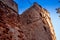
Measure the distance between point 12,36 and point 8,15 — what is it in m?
0.86

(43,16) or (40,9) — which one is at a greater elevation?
(40,9)

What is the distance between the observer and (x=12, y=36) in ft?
13.2

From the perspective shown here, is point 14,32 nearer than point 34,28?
Yes

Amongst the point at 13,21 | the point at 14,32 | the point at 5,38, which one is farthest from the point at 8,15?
the point at 5,38

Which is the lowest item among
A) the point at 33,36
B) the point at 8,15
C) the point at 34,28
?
the point at 8,15

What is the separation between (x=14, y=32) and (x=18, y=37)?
0.23 metres

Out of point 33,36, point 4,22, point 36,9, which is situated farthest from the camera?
point 36,9

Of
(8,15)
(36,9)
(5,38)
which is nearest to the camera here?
(5,38)

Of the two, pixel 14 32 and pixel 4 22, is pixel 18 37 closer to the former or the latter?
pixel 14 32

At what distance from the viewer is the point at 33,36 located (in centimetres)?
1534

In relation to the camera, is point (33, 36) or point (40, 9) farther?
point (40, 9)

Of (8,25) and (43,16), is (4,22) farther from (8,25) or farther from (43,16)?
(43,16)

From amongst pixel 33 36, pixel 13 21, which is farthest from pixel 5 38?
pixel 33 36

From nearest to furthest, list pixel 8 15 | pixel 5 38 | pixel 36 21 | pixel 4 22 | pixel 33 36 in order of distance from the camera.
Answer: pixel 5 38, pixel 4 22, pixel 8 15, pixel 33 36, pixel 36 21
